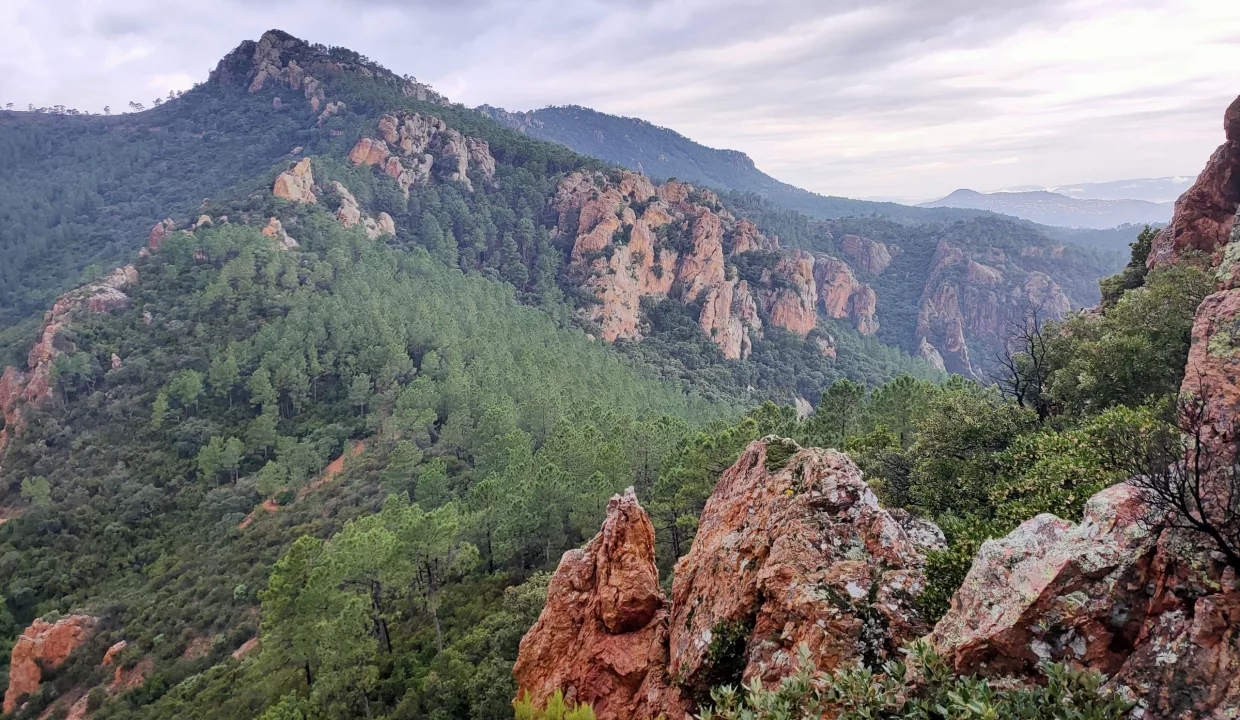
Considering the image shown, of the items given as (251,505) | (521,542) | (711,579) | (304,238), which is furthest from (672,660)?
(304,238)

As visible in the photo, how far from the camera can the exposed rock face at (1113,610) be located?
6.95 m

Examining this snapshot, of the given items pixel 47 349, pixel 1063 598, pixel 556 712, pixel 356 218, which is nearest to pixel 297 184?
pixel 356 218

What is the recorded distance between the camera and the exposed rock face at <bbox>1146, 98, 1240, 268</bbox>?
28.9 m

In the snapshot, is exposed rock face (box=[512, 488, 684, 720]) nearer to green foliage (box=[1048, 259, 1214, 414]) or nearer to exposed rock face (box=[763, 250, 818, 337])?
green foliage (box=[1048, 259, 1214, 414])

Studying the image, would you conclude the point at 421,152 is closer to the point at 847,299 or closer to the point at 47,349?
the point at 47,349

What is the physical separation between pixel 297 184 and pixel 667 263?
8083 centimetres

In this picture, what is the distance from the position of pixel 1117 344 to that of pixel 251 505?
66.3 metres

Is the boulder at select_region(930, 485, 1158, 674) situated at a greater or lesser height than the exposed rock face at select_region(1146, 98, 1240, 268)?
lesser

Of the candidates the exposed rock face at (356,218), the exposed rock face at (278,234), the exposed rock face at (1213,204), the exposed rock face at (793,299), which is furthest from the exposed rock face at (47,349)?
the exposed rock face at (793,299)

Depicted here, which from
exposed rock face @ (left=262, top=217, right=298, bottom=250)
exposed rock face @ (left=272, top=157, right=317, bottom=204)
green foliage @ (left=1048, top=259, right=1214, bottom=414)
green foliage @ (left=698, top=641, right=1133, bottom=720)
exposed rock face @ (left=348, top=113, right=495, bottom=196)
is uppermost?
exposed rock face @ (left=348, top=113, right=495, bottom=196)

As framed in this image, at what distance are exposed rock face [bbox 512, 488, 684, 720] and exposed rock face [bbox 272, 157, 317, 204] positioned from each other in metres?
112

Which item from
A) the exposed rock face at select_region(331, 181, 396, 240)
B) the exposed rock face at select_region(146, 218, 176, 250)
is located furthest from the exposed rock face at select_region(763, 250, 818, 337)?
the exposed rock face at select_region(146, 218, 176, 250)

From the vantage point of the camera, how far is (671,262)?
143 meters

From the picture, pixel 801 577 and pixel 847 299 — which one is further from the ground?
pixel 801 577
